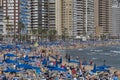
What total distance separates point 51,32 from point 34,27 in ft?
39.7

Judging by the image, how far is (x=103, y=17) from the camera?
572 ft

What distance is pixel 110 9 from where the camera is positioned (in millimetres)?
177250

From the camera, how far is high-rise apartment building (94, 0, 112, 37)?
170m

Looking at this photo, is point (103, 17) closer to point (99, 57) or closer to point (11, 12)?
point (11, 12)

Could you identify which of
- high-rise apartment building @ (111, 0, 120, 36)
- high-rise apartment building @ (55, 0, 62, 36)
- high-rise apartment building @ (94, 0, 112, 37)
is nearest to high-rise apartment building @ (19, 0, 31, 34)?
high-rise apartment building @ (55, 0, 62, 36)

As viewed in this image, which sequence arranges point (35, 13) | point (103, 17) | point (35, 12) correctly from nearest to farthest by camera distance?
1. point (35, 13)
2. point (35, 12)
3. point (103, 17)

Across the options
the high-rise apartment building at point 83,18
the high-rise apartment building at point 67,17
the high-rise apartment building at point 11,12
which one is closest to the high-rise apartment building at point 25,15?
the high-rise apartment building at point 11,12

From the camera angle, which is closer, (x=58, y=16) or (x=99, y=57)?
(x=99, y=57)

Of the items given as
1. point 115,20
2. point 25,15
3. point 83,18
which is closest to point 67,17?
point 83,18

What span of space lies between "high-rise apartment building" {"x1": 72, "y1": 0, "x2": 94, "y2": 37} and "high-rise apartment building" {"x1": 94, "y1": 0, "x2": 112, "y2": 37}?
4677 millimetres

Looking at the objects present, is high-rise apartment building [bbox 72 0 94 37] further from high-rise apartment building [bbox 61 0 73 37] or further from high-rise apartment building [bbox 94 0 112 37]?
high-rise apartment building [bbox 94 0 112 37]

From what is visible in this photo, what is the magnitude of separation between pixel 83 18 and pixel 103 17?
60.3 ft

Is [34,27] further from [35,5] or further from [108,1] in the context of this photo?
[108,1]

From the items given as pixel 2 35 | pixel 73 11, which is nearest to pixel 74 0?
pixel 73 11
